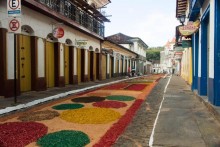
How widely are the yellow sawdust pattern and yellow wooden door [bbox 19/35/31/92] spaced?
607 cm

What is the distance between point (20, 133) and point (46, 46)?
11.6 meters

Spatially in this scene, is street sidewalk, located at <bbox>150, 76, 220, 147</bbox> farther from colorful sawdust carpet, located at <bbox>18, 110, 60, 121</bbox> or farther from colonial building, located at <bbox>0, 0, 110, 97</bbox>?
colonial building, located at <bbox>0, 0, 110, 97</bbox>

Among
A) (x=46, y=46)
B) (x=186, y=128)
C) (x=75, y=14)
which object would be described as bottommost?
(x=186, y=128)

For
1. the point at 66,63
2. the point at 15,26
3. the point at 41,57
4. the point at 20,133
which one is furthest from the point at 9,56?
the point at 66,63

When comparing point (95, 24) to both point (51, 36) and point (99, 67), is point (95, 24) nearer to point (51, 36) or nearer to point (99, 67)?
point (99, 67)

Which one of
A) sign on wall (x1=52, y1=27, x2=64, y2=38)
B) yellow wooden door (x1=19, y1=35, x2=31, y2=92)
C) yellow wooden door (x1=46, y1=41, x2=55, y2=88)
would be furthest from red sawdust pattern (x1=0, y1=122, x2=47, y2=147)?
sign on wall (x1=52, y1=27, x2=64, y2=38)

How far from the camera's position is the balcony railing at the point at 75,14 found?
18469 mm

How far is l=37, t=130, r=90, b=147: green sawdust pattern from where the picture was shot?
17.1 ft

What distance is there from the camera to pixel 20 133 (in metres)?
6.06

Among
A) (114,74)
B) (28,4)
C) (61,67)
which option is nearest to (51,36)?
(61,67)

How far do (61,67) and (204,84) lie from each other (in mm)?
10171

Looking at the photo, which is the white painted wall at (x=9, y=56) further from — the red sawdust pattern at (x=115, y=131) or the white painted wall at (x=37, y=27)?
the red sawdust pattern at (x=115, y=131)

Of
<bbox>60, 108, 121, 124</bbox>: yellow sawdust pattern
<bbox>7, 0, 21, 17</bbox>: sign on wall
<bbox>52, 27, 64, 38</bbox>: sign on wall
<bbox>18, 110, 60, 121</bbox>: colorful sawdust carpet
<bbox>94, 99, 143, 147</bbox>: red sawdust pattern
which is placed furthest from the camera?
<bbox>52, 27, 64, 38</bbox>: sign on wall

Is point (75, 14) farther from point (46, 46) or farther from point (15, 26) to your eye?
point (15, 26)
